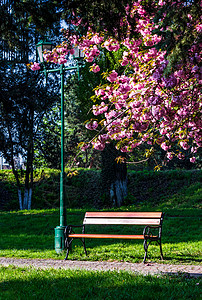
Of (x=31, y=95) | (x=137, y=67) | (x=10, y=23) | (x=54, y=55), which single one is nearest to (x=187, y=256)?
(x=137, y=67)

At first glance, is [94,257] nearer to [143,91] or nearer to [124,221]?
[124,221]

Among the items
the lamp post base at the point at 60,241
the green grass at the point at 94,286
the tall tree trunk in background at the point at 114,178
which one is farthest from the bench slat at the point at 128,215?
the tall tree trunk in background at the point at 114,178

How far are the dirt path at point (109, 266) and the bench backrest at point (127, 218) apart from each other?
92 centimetres

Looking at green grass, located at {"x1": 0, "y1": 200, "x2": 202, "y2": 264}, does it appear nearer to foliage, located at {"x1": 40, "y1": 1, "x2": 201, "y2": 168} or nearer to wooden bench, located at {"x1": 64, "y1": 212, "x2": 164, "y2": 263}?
wooden bench, located at {"x1": 64, "y1": 212, "x2": 164, "y2": 263}

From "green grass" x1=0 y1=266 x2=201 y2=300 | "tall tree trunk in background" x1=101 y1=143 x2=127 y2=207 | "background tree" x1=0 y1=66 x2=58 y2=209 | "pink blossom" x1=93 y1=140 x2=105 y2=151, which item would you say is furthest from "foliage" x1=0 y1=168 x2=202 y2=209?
"green grass" x1=0 y1=266 x2=201 y2=300

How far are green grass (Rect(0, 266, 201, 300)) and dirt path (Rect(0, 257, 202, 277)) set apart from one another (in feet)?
1.58

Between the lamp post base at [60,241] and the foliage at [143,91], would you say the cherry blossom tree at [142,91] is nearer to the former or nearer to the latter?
the foliage at [143,91]

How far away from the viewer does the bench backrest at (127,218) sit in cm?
736

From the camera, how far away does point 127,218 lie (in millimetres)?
7695

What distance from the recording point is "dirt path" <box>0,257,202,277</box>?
6020 mm

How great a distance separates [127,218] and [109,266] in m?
1.35

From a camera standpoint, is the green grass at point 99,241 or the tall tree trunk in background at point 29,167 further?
the tall tree trunk in background at point 29,167

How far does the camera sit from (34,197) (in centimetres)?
1978

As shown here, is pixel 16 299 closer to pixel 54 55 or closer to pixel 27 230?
pixel 54 55
